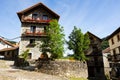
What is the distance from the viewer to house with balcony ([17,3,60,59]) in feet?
96.8

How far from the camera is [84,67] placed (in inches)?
845

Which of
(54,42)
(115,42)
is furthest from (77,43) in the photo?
(115,42)

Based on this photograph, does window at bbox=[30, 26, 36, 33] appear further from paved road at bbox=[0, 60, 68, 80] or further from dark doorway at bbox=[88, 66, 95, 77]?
dark doorway at bbox=[88, 66, 95, 77]

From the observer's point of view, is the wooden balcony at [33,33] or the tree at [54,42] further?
the wooden balcony at [33,33]

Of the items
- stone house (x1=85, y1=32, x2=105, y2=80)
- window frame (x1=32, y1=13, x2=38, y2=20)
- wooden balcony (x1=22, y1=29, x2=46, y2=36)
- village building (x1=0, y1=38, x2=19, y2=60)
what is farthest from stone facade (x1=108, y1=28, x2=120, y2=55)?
village building (x1=0, y1=38, x2=19, y2=60)

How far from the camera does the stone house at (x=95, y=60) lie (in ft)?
117

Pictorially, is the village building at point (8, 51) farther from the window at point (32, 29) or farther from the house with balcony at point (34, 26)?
the window at point (32, 29)

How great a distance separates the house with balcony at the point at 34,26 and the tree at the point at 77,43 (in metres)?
5.65

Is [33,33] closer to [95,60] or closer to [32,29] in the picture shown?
[32,29]

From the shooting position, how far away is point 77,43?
2827 centimetres

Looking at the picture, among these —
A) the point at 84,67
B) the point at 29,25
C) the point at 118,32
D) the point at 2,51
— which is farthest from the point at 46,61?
the point at 2,51

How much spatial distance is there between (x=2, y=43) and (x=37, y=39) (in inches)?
794

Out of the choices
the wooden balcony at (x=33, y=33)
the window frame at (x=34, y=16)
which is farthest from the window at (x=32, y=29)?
the window frame at (x=34, y=16)

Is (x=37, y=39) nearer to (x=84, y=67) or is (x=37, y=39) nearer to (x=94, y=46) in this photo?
(x=84, y=67)
